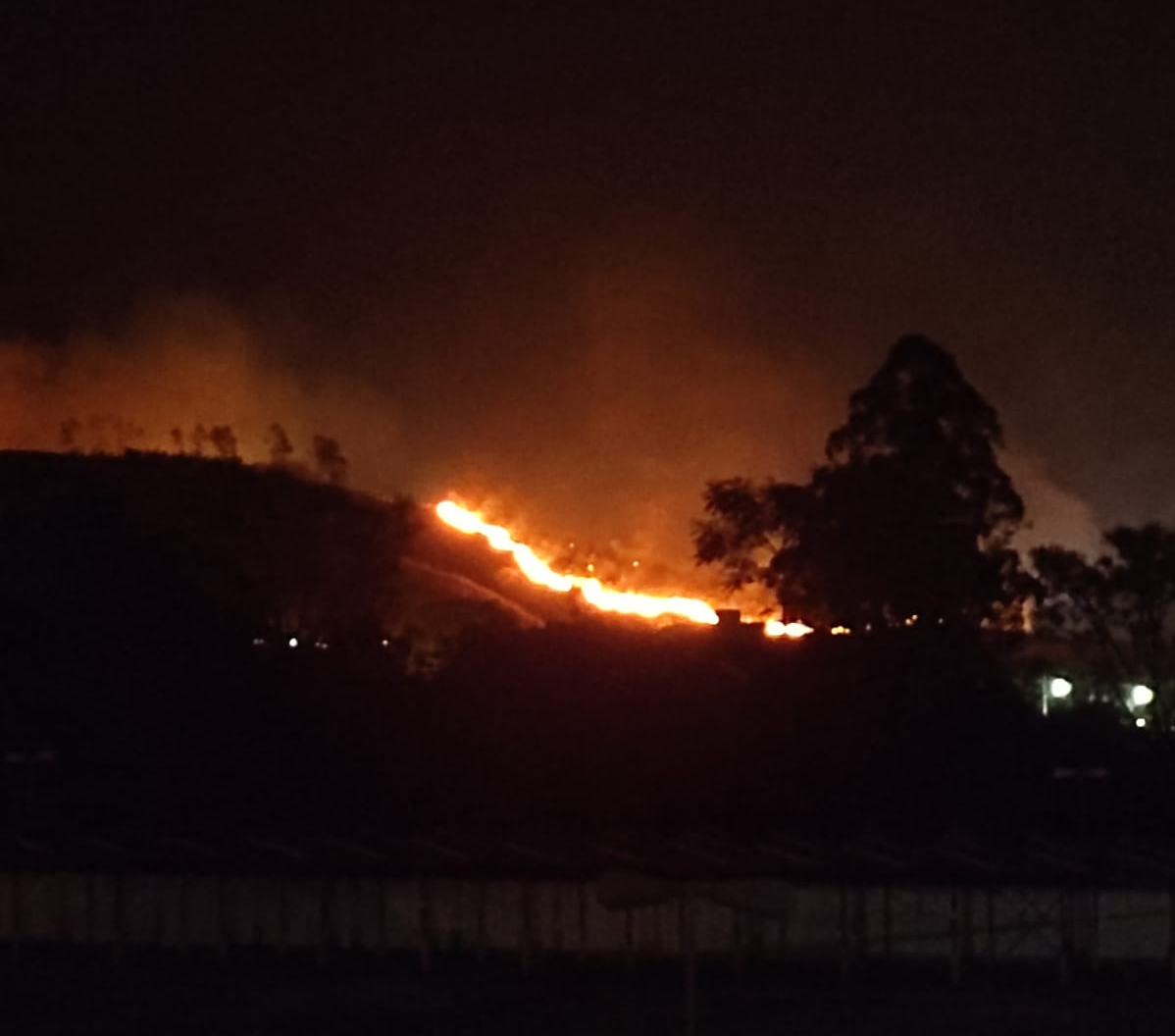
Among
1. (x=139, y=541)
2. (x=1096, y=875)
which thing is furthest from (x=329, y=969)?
(x=139, y=541)

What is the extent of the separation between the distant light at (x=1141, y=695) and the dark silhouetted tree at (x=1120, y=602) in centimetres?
11

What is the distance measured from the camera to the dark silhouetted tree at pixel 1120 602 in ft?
129

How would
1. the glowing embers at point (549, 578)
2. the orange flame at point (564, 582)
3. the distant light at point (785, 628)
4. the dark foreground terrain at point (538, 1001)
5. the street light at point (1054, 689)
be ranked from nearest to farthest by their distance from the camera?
1. the dark foreground terrain at point (538, 1001)
2. the street light at point (1054, 689)
3. the distant light at point (785, 628)
4. the orange flame at point (564, 582)
5. the glowing embers at point (549, 578)

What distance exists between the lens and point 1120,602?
40.0 metres

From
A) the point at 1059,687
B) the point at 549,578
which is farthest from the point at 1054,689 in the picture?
the point at 549,578

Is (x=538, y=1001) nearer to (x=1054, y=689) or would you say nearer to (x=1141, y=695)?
(x=1054, y=689)

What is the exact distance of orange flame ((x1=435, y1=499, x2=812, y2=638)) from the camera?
146 ft

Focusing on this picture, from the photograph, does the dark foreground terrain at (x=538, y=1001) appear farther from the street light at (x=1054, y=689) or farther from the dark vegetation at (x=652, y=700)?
the street light at (x=1054, y=689)

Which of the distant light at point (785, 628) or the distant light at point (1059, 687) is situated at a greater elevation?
the distant light at point (785, 628)

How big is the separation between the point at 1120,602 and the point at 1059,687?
17.3 feet

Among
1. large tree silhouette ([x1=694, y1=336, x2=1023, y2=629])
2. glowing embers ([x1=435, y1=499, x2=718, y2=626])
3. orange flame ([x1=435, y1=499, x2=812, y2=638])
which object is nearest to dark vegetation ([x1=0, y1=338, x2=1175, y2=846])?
large tree silhouette ([x1=694, y1=336, x2=1023, y2=629])

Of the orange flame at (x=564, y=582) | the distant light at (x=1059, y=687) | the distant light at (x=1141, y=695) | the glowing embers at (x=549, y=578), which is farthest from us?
the glowing embers at (x=549, y=578)

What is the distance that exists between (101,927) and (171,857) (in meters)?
0.97

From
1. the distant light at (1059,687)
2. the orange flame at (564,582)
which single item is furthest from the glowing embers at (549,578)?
the distant light at (1059,687)
